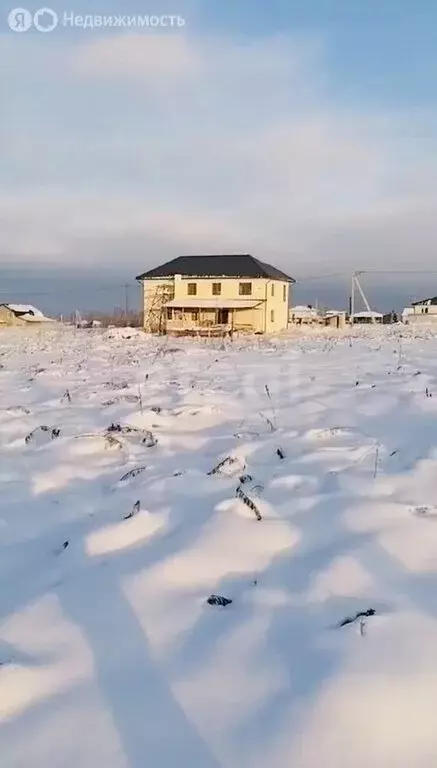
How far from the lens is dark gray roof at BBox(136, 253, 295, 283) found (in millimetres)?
43750

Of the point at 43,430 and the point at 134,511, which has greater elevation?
the point at 43,430

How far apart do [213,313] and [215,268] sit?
3542mm

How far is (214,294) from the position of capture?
1731 inches

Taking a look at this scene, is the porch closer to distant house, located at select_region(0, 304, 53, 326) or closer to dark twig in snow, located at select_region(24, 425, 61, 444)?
distant house, located at select_region(0, 304, 53, 326)

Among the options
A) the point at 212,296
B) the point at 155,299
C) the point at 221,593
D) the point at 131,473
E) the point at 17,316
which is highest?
the point at 212,296

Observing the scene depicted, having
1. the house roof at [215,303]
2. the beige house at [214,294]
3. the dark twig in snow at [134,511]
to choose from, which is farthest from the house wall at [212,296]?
the dark twig in snow at [134,511]

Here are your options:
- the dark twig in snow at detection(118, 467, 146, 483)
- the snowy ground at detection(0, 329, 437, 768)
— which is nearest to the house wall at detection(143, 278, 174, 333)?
the snowy ground at detection(0, 329, 437, 768)

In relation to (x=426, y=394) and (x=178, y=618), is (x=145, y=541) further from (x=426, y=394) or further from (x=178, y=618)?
(x=426, y=394)

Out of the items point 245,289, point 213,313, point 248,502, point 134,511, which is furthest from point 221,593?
point 213,313

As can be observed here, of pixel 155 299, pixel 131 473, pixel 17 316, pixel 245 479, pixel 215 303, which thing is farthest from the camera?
pixel 17 316

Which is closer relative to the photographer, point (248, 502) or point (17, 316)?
point (248, 502)

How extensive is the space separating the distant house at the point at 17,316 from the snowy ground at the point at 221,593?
2723 inches

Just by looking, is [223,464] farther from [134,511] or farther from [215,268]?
[215,268]

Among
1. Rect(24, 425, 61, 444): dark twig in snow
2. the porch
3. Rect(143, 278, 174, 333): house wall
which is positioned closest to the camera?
Rect(24, 425, 61, 444): dark twig in snow
